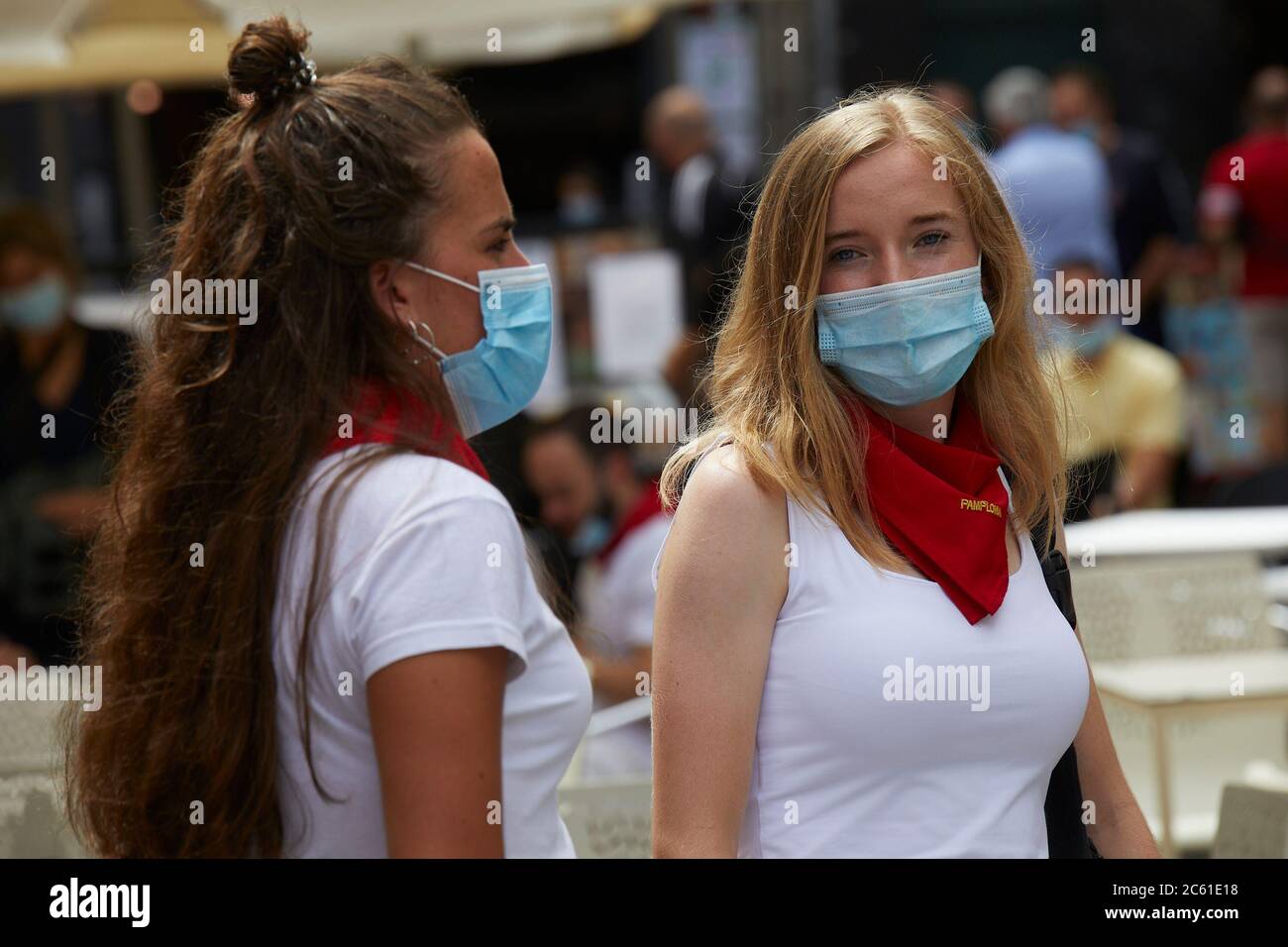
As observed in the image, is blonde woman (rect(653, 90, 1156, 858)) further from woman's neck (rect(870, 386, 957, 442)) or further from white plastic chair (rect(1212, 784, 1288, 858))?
white plastic chair (rect(1212, 784, 1288, 858))

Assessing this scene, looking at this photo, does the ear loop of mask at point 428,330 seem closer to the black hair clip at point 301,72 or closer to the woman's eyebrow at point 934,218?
the black hair clip at point 301,72

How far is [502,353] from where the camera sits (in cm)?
207

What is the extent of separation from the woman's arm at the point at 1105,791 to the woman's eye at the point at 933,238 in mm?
458

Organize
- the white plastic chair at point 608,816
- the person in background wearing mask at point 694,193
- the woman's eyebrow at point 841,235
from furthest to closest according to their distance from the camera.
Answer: the person in background wearing mask at point 694,193 < the white plastic chair at point 608,816 < the woman's eyebrow at point 841,235

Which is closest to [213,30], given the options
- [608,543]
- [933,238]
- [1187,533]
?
[608,543]

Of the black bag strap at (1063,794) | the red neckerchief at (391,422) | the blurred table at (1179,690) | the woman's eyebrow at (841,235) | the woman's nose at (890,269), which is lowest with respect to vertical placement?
the blurred table at (1179,690)

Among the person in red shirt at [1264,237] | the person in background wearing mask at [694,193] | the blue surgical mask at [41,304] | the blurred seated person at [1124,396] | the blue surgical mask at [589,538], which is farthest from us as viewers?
the person in red shirt at [1264,237]

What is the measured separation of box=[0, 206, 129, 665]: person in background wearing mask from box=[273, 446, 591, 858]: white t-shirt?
336 centimetres

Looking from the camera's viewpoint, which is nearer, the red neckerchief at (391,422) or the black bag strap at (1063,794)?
the red neckerchief at (391,422)

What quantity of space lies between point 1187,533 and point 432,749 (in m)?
3.49

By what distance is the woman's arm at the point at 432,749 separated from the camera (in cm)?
160

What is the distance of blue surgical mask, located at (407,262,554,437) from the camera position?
200cm

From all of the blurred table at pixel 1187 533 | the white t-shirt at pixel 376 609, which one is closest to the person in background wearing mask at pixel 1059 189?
the blurred table at pixel 1187 533
